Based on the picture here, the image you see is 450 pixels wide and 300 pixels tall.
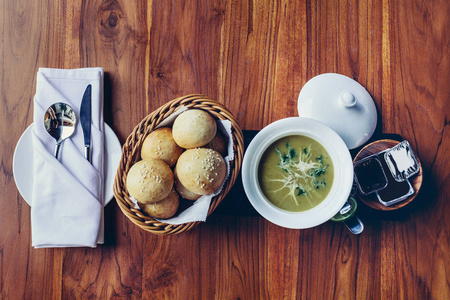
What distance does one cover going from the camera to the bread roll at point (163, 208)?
849 millimetres

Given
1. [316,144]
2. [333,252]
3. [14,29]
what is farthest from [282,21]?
[14,29]

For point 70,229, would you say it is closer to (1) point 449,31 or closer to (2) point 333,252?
(2) point 333,252

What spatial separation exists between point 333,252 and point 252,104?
548 mm

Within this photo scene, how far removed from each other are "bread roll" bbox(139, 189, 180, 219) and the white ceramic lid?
0.48 meters

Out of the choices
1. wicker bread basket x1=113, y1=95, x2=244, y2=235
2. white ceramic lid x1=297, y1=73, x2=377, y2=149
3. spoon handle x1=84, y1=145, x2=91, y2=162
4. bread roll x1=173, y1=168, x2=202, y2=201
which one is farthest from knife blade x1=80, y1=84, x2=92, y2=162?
white ceramic lid x1=297, y1=73, x2=377, y2=149

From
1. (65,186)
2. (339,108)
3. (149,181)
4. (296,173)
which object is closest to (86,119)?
(65,186)

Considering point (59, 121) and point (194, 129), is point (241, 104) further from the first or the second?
point (59, 121)

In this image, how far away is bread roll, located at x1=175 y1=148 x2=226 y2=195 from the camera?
2.64 feet

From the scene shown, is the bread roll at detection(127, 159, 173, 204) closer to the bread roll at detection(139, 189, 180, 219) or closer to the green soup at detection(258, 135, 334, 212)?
the bread roll at detection(139, 189, 180, 219)

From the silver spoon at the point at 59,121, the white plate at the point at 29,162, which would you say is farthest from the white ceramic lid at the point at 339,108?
the silver spoon at the point at 59,121

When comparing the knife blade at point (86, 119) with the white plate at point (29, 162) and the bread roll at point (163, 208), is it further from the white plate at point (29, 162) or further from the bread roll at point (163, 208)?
the bread roll at point (163, 208)

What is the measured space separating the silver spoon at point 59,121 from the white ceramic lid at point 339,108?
2.36 ft

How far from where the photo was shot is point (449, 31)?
Answer: 1.10 m

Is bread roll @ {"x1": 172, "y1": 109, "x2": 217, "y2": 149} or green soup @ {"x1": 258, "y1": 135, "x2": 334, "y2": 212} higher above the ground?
bread roll @ {"x1": 172, "y1": 109, "x2": 217, "y2": 149}
